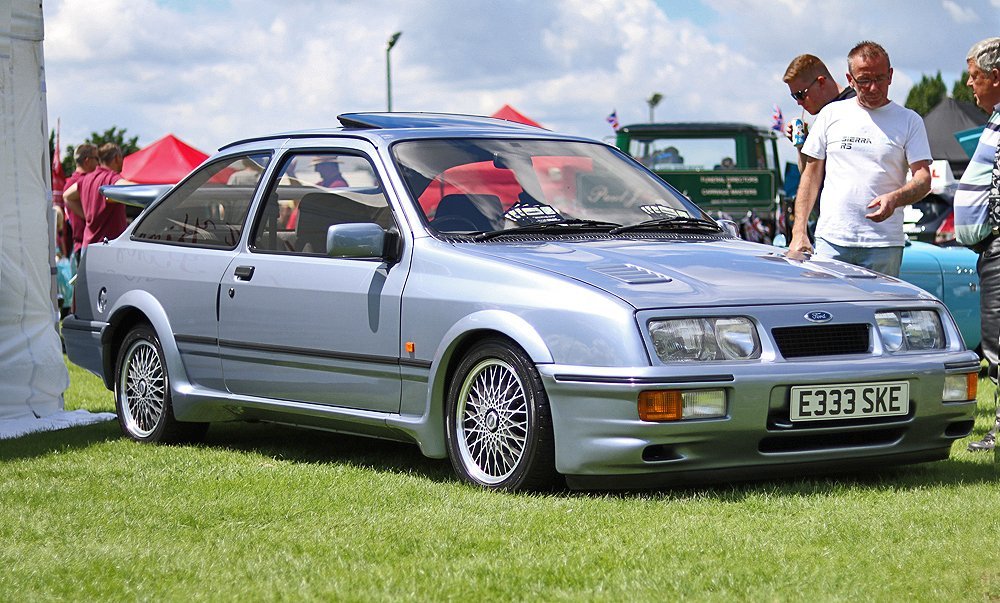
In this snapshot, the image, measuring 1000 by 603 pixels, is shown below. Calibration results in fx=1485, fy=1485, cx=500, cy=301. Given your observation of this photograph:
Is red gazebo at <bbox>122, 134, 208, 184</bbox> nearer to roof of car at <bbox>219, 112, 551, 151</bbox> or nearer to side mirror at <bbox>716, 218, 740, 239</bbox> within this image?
roof of car at <bbox>219, 112, 551, 151</bbox>

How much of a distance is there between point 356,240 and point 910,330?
7.31ft

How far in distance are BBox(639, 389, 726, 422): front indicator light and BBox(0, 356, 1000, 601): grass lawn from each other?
0.32 meters

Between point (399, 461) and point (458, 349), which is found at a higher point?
point (458, 349)

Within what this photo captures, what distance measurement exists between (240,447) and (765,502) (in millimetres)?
3112

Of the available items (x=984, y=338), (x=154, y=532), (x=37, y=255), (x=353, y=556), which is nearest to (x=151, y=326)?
(x=37, y=255)

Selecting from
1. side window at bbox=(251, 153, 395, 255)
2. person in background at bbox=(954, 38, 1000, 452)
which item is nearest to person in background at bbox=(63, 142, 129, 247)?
side window at bbox=(251, 153, 395, 255)

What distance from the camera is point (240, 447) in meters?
7.42

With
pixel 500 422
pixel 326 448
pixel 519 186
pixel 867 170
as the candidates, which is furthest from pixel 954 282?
pixel 500 422

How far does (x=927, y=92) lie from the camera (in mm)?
82250

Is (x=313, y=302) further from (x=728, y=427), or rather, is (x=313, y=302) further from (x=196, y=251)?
(x=728, y=427)

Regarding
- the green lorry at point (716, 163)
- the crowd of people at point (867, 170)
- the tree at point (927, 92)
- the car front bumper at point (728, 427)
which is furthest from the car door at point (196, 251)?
→ the tree at point (927, 92)

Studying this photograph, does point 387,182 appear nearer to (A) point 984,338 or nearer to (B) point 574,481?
(B) point 574,481

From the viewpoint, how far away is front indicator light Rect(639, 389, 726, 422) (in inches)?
204

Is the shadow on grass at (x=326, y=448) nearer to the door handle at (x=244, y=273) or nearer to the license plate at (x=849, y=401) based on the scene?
the door handle at (x=244, y=273)
